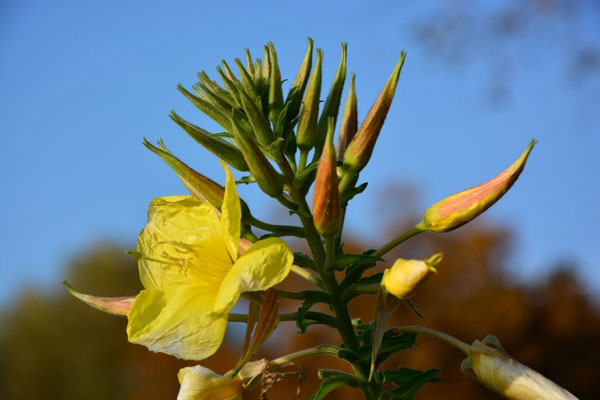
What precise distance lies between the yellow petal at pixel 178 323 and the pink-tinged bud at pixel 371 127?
23.7 inches

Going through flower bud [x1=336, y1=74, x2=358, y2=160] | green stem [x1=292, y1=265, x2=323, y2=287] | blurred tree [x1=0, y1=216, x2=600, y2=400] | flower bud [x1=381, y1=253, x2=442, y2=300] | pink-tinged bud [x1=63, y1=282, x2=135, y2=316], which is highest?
Answer: flower bud [x1=336, y1=74, x2=358, y2=160]

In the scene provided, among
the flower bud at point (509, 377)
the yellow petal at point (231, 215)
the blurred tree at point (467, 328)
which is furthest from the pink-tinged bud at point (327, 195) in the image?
the blurred tree at point (467, 328)

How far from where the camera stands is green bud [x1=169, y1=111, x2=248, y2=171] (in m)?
2.02

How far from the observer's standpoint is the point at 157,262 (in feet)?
6.71

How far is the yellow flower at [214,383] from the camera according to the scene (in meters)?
1.87

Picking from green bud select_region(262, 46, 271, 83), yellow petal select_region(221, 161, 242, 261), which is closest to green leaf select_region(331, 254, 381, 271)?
yellow petal select_region(221, 161, 242, 261)

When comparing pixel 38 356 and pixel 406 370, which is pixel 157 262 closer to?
pixel 406 370

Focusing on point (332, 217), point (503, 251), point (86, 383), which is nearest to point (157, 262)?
point (332, 217)

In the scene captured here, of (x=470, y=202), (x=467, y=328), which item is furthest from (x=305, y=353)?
(x=467, y=328)

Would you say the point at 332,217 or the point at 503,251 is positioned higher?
the point at 332,217

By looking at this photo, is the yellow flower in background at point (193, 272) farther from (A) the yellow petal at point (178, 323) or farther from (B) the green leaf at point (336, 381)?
(B) the green leaf at point (336, 381)

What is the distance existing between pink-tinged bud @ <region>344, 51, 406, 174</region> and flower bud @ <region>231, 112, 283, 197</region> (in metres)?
0.27

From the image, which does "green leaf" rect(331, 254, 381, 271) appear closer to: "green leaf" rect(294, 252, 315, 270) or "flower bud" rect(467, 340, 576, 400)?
"green leaf" rect(294, 252, 315, 270)

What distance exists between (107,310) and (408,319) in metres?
14.1
